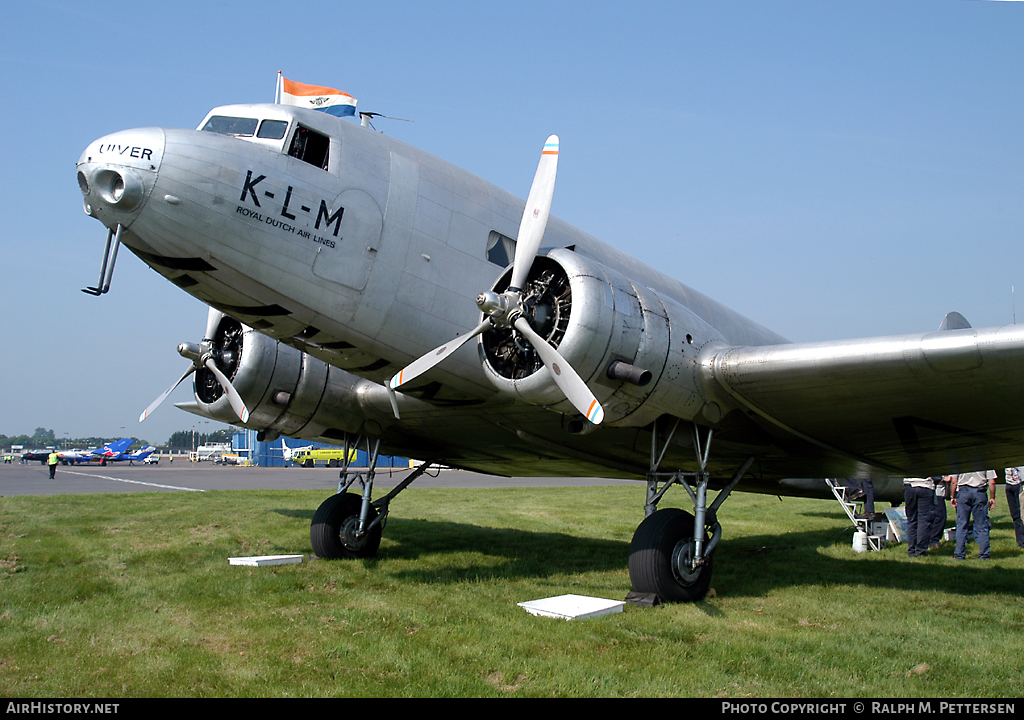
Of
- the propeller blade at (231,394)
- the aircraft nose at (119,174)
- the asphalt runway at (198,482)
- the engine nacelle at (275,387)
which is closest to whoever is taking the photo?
the aircraft nose at (119,174)

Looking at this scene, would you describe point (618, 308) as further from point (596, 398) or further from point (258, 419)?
point (258, 419)

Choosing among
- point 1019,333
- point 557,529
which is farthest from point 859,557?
point 1019,333

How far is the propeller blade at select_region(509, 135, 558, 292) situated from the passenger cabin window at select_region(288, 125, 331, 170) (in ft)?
7.01

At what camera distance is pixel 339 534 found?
10727 mm

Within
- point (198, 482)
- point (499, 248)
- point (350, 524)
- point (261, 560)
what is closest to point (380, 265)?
point (499, 248)

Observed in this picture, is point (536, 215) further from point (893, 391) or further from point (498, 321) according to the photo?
point (893, 391)

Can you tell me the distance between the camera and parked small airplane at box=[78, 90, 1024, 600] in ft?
21.7

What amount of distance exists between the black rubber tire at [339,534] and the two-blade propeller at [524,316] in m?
4.16

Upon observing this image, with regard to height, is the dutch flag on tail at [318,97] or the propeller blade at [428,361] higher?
the dutch flag on tail at [318,97]

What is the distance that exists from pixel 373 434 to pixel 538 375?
17.7 feet

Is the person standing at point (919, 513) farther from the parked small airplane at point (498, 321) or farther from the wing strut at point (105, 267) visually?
the wing strut at point (105, 267)

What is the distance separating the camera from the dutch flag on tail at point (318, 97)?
9102 mm

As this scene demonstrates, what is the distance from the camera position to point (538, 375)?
690 centimetres

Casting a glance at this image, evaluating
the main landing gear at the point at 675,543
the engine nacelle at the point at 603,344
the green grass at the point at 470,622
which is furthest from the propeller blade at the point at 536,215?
the green grass at the point at 470,622
